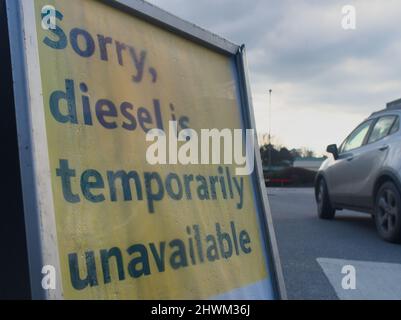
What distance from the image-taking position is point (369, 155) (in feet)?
21.2

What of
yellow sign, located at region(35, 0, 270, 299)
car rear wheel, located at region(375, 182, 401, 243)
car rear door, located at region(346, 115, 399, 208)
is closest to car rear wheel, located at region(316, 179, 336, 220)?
car rear door, located at region(346, 115, 399, 208)

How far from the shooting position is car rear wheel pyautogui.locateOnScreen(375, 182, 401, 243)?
5566mm

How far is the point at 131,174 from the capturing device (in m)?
1.83

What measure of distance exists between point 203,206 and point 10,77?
38.6 inches

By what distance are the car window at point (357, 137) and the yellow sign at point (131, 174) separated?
5263mm

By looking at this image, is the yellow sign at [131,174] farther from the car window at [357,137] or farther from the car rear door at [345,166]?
the car window at [357,137]

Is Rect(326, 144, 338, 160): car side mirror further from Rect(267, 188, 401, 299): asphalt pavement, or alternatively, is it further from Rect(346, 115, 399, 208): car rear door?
Rect(267, 188, 401, 299): asphalt pavement

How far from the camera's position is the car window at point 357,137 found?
7148 millimetres

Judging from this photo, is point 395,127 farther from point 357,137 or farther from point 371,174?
point 357,137

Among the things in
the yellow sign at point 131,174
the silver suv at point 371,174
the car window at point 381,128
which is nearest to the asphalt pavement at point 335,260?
the silver suv at point 371,174

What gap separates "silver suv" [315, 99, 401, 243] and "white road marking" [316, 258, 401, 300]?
1250 millimetres

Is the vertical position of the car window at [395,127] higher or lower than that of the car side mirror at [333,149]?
higher

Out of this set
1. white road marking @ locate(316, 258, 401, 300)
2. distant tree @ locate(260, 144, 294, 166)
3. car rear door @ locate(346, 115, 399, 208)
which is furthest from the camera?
distant tree @ locate(260, 144, 294, 166)
